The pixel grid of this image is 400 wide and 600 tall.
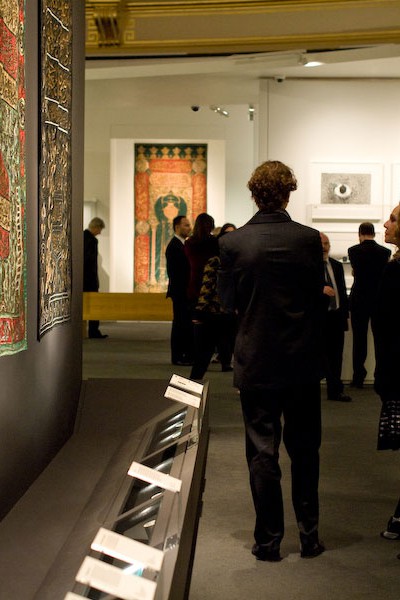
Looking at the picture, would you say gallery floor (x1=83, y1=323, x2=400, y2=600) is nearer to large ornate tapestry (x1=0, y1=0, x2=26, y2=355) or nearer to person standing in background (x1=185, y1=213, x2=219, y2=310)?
person standing in background (x1=185, y1=213, x2=219, y2=310)

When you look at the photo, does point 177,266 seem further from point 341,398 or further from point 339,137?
point 341,398

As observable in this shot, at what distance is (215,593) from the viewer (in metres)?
3.71

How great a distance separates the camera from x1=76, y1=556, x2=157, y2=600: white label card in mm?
1824

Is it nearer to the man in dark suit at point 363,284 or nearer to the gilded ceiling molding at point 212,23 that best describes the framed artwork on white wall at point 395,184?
the gilded ceiling molding at point 212,23

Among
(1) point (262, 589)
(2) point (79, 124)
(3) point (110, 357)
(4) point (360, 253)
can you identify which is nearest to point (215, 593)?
(1) point (262, 589)

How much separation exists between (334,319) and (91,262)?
271 inches

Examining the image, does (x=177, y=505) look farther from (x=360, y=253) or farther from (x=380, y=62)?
(x=380, y=62)

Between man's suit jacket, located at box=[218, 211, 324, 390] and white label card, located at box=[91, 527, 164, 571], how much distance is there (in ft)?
6.17

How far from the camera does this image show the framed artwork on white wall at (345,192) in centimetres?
1165

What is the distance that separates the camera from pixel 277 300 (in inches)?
157

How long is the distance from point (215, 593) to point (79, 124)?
285 cm

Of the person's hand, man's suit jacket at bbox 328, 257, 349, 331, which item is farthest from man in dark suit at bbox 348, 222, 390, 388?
the person's hand

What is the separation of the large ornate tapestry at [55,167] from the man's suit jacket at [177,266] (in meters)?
5.59

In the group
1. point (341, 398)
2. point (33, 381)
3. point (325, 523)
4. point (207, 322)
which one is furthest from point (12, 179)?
point (341, 398)
